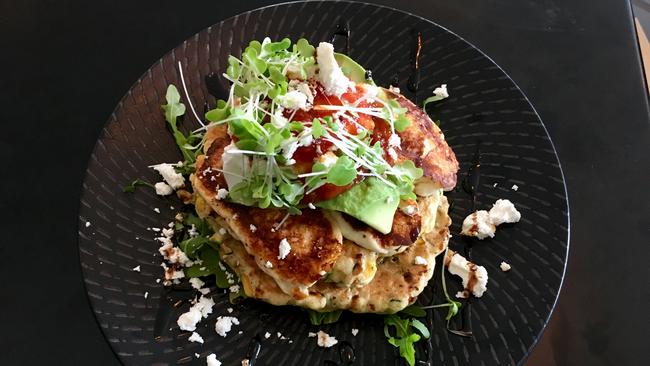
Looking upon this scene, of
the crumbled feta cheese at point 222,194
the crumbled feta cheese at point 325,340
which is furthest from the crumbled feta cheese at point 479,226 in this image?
the crumbled feta cheese at point 222,194

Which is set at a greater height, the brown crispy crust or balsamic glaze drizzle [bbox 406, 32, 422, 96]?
balsamic glaze drizzle [bbox 406, 32, 422, 96]

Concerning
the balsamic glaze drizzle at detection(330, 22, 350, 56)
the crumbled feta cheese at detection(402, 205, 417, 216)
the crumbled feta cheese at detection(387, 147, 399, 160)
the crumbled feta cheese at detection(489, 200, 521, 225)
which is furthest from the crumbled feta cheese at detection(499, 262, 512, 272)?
the balsamic glaze drizzle at detection(330, 22, 350, 56)

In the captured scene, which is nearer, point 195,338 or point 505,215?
point 195,338

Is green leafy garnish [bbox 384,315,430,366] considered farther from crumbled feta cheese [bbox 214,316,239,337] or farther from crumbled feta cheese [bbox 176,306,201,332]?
crumbled feta cheese [bbox 176,306,201,332]

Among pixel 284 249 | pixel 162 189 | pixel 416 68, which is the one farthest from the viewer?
pixel 416 68

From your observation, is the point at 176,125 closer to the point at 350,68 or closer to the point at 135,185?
the point at 135,185

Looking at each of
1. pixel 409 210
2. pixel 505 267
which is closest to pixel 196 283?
pixel 409 210

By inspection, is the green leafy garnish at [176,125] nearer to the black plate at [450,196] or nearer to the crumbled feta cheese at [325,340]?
the black plate at [450,196]
